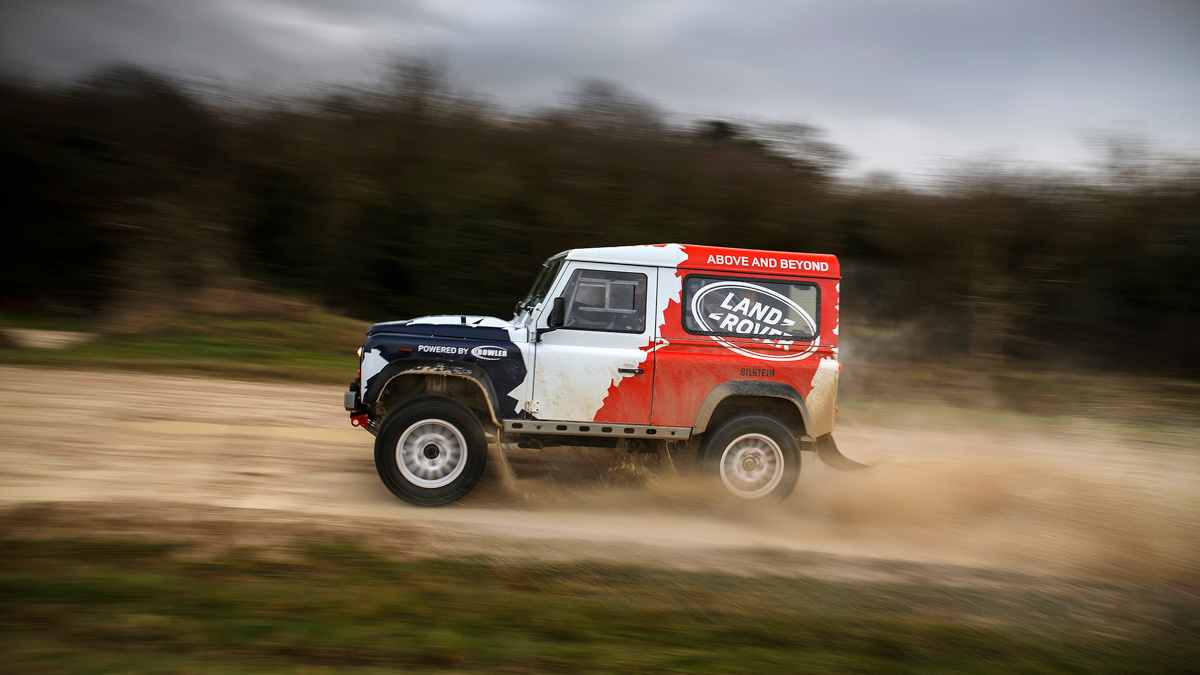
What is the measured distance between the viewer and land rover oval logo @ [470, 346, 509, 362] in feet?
19.1

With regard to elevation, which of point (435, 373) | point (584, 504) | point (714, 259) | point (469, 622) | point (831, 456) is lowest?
point (469, 622)

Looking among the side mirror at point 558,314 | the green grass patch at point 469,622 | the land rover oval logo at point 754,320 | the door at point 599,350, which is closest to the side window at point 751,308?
the land rover oval logo at point 754,320

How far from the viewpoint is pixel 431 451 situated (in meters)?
5.81

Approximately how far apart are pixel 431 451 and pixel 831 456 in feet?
10.8

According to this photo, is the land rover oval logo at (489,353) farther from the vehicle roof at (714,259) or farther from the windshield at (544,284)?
the vehicle roof at (714,259)

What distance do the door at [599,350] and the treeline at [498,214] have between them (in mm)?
8694

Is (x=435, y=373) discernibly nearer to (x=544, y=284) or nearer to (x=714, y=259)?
(x=544, y=284)

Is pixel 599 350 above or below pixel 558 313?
below

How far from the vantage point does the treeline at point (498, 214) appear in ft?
46.2

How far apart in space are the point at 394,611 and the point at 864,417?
27.0 ft

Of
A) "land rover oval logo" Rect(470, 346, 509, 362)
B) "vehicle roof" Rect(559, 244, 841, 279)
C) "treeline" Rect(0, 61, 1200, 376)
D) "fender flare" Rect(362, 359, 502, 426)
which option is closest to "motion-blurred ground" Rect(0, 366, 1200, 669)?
"fender flare" Rect(362, 359, 502, 426)

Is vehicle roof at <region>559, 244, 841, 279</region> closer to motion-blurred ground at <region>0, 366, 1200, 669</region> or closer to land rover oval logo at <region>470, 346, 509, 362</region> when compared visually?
land rover oval logo at <region>470, 346, 509, 362</region>

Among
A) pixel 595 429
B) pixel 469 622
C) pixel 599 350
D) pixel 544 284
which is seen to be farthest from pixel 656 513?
pixel 469 622

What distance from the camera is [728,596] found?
4.59 m
